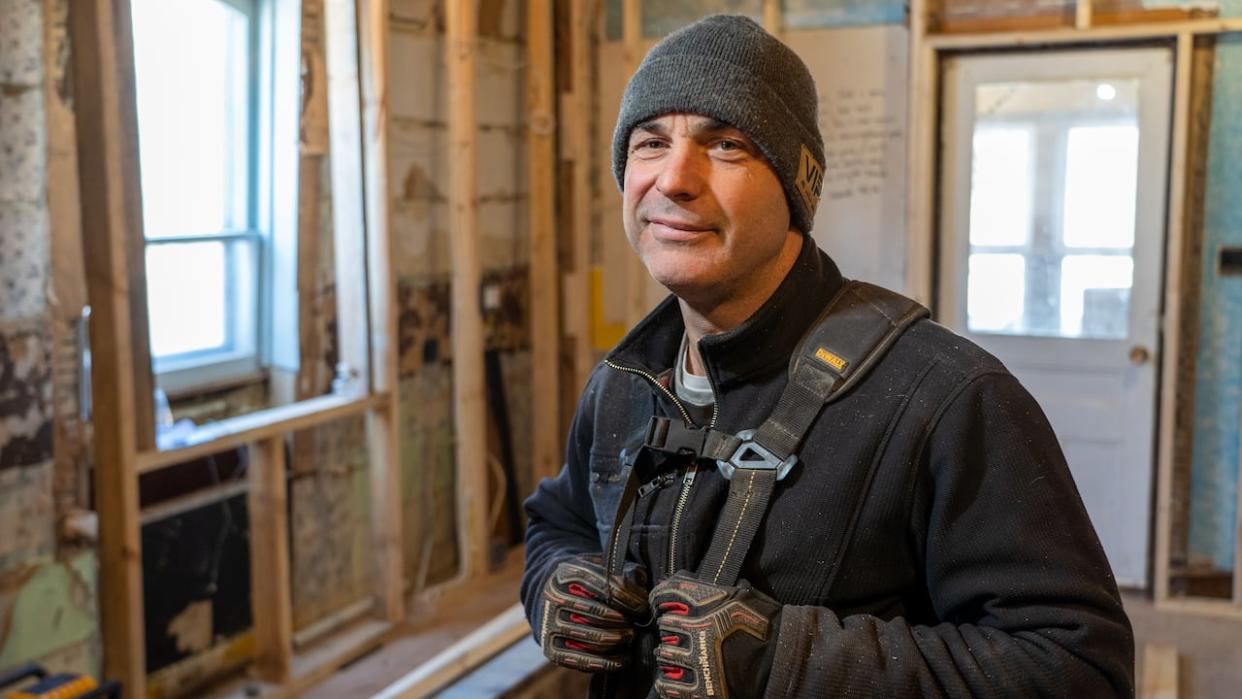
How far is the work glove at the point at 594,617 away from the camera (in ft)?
4.14

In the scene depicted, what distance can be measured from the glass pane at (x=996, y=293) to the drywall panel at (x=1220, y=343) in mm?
627

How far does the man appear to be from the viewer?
42.2 inches

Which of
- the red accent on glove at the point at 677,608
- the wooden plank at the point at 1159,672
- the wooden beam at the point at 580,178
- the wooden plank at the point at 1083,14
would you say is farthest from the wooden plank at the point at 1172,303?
the red accent on glove at the point at 677,608

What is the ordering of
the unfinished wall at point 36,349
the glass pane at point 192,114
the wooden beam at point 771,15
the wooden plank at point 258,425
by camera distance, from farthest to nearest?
the wooden beam at point 771,15, the glass pane at point 192,114, the wooden plank at point 258,425, the unfinished wall at point 36,349

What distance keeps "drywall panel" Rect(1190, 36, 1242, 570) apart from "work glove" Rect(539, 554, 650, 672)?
3.47m

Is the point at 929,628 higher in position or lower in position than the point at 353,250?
lower

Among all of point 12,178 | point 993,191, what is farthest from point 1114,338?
point 12,178

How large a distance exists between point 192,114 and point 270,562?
4.31 feet

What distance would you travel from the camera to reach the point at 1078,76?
4.01 meters

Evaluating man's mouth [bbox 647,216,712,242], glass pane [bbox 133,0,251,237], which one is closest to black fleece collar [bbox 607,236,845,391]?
man's mouth [bbox 647,216,712,242]

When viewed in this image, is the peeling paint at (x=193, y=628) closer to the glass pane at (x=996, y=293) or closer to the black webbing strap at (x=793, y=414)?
the black webbing strap at (x=793, y=414)

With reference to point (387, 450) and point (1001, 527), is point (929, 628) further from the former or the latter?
point (387, 450)

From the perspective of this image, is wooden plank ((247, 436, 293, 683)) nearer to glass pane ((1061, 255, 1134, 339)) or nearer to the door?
the door

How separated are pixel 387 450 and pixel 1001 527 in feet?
9.09
